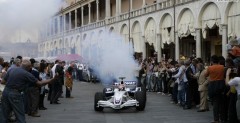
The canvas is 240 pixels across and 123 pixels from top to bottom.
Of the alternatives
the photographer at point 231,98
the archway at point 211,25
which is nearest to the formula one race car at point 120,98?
the photographer at point 231,98

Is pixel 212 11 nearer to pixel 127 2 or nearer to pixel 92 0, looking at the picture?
pixel 127 2

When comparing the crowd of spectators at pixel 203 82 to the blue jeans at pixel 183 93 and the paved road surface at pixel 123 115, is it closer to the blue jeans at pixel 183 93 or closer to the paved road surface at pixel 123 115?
the blue jeans at pixel 183 93

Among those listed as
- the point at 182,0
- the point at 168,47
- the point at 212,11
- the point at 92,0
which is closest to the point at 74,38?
the point at 92,0

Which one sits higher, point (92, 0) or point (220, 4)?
point (92, 0)

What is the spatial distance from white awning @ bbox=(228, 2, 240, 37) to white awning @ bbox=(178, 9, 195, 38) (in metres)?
5.19

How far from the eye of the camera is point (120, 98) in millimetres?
17438

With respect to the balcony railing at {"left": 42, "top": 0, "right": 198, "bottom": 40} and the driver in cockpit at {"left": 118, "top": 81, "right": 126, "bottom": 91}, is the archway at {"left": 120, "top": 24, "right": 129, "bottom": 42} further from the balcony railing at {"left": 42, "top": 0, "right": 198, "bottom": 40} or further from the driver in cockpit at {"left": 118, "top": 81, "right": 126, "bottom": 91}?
the driver in cockpit at {"left": 118, "top": 81, "right": 126, "bottom": 91}

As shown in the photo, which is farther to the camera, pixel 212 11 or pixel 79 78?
pixel 79 78

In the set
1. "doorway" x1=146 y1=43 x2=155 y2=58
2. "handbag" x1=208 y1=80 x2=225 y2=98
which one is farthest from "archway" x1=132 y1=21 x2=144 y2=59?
"handbag" x1=208 y1=80 x2=225 y2=98

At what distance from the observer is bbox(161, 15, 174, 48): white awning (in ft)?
127

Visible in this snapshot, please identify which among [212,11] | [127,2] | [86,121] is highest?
[127,2]

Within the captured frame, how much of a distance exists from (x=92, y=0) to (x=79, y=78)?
58.6 feet

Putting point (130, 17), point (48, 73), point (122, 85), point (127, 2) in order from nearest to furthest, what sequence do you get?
point (122, 85)
point (48, 73)
point (130, 17)
point (127, 2)

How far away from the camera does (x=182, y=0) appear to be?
35969 mm
